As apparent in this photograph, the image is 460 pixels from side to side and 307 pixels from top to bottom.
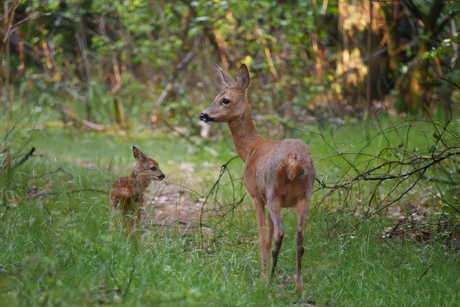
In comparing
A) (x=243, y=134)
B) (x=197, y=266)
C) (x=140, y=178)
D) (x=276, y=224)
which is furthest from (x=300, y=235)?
(x=140, y=178)

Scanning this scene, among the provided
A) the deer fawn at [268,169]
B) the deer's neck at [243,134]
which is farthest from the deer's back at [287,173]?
the deer's neck at [243,134]

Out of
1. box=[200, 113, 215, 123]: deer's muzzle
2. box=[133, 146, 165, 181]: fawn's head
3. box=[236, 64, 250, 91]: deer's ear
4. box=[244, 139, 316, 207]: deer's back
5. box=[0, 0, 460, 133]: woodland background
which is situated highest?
box=[0, 0, 460, 133]: woodland background

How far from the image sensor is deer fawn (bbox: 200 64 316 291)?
351 centimetres

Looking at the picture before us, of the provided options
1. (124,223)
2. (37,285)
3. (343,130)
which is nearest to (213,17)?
(343,130)

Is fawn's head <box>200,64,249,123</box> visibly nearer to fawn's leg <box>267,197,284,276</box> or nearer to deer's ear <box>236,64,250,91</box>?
deer's ear <box>236,64,250,91</box>

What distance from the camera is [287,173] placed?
3494mm

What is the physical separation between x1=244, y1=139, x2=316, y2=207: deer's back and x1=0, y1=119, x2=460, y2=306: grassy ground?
60 cm

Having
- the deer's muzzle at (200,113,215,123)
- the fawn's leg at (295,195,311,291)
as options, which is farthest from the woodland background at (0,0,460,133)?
the fawn's leg at (295,195,311,291)

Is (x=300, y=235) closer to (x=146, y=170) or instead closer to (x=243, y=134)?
(x=243, y=134)

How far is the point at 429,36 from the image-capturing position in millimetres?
7676

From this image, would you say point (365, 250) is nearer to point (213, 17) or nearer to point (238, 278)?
point (238, 278)

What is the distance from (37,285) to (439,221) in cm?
342

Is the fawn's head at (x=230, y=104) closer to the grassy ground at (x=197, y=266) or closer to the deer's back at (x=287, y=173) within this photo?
the deer's back at (x=287, y=173)

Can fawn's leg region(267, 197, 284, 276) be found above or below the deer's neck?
below
